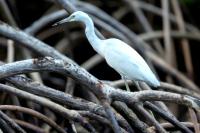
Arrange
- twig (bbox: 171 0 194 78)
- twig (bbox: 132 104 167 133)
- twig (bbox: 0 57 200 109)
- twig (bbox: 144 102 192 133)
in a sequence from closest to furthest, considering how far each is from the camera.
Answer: twig (bbox: 0 57 200 109)
twig (bbox: 132 104 167 133)
twig (bbox: 144 102 192 133)
twig (bbox: 171 0 194 78)

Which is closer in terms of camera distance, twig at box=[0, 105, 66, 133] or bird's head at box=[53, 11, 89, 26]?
bird's head at box=[53, 11, 89, 26]

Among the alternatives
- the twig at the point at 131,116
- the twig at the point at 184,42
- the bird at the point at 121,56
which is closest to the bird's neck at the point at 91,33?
the bird at the point at 121,56

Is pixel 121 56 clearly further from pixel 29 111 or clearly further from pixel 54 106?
pixel 29 111

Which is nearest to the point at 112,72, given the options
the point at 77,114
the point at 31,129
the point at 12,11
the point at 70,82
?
the point at 12,11

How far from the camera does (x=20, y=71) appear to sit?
264 cm

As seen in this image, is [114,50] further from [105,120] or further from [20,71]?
[20,71]

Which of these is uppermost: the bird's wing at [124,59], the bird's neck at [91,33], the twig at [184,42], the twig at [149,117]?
the twig at [184,42]

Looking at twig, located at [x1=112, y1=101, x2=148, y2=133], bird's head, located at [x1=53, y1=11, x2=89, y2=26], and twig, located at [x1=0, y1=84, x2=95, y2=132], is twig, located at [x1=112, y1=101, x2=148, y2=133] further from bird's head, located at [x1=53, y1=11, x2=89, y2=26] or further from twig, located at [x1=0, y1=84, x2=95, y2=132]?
bird's head, located at [x1=53, y1=11, x2=89, y2=26]

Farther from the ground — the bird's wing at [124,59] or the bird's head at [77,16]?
the bird's head at [77,16]

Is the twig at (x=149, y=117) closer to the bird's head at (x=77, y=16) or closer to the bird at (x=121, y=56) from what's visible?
the bird at (x=121, y=56)

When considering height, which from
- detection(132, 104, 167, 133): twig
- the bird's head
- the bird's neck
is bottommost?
detection(132, 104, 167, 133): twig

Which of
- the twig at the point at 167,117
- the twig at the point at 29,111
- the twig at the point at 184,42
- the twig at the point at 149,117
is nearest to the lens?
the twig at the point at 149,117

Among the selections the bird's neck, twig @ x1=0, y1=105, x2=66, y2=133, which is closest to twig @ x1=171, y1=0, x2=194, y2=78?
twig @ x1=0, y1=105, x2=66, y2=133

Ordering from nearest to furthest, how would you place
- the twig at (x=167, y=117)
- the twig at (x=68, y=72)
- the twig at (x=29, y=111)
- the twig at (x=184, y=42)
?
the twig at (x=68, y=72), the twig at (x=167, y=117), the twig at (x=29, y=111), the twig at (x=184, y=42)
